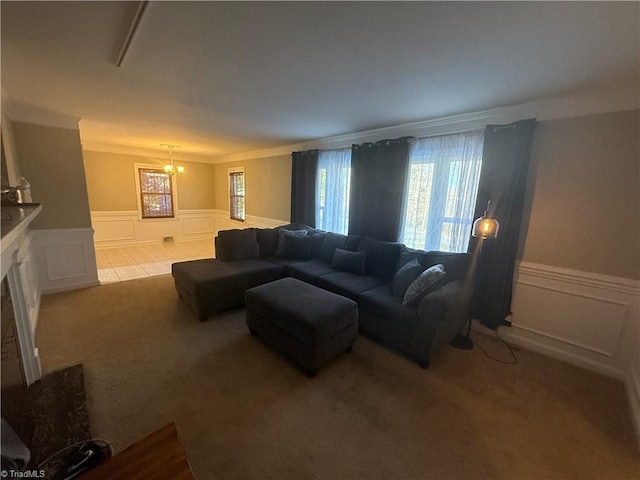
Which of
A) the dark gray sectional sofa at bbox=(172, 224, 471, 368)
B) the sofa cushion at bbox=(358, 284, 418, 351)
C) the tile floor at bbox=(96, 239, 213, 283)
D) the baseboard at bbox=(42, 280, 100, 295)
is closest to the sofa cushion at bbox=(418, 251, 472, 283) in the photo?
the dark gray sectional sofa at bbox=(172, 224, 471, 368)

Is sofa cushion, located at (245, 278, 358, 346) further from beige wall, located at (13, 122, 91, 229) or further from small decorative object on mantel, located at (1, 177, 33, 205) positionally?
beige wall, located at (13, 122, 91, 229)

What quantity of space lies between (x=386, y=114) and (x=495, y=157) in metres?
1.22

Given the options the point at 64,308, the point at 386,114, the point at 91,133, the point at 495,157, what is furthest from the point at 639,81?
the point at 91,133

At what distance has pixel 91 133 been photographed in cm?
460

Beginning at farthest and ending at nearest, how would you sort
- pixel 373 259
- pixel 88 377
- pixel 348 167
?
pixel 348 167
pixel 373 259
pixel 88 377

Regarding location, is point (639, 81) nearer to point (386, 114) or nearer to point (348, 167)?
point (386, 114)

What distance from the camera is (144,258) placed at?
5402 mm

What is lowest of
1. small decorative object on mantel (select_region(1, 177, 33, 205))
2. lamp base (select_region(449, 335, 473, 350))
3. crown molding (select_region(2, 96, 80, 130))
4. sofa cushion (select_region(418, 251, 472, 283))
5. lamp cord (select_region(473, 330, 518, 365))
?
lamp cord (select_region(473, 330, 518, 365))

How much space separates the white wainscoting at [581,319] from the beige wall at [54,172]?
18.3ft

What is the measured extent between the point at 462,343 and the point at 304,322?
68.0 inches

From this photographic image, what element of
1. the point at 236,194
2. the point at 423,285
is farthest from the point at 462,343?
the point at 236,194

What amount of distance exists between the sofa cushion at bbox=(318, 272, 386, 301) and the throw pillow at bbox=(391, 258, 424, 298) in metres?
0.30

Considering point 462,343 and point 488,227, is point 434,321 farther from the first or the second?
point 488,227

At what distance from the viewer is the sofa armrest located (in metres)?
2.22
